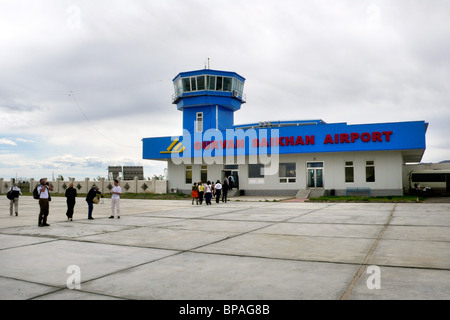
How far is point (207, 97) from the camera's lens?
38750 millimetres

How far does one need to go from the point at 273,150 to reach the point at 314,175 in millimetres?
4514

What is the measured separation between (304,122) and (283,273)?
3951cm

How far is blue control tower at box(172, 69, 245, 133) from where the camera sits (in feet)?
126

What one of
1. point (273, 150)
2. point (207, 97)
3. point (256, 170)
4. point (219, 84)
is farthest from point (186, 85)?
point (273, 150)

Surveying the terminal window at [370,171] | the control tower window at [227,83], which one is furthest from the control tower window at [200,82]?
the terminal window at [370,171]

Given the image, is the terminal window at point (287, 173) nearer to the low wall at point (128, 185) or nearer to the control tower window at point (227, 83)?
the control tower window at point (227, 83)

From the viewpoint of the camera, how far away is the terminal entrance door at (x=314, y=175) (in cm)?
3200

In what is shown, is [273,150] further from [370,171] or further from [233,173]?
[370,171]

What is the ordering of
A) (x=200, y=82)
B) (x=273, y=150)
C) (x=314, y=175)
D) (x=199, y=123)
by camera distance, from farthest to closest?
1. (x=199, y=123)
2. (x=200, y=82)
3. (x=314, y=175)
4. (x=273, y=150)

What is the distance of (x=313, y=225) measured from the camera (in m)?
12.5

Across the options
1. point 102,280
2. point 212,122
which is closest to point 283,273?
point 102,280

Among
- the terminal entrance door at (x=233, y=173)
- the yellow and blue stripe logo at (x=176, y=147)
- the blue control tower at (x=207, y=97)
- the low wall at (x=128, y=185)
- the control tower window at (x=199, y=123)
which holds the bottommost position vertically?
the low wall at (x=128, y=185)

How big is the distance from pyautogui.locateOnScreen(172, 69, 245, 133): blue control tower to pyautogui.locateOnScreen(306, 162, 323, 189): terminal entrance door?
1192 cm
